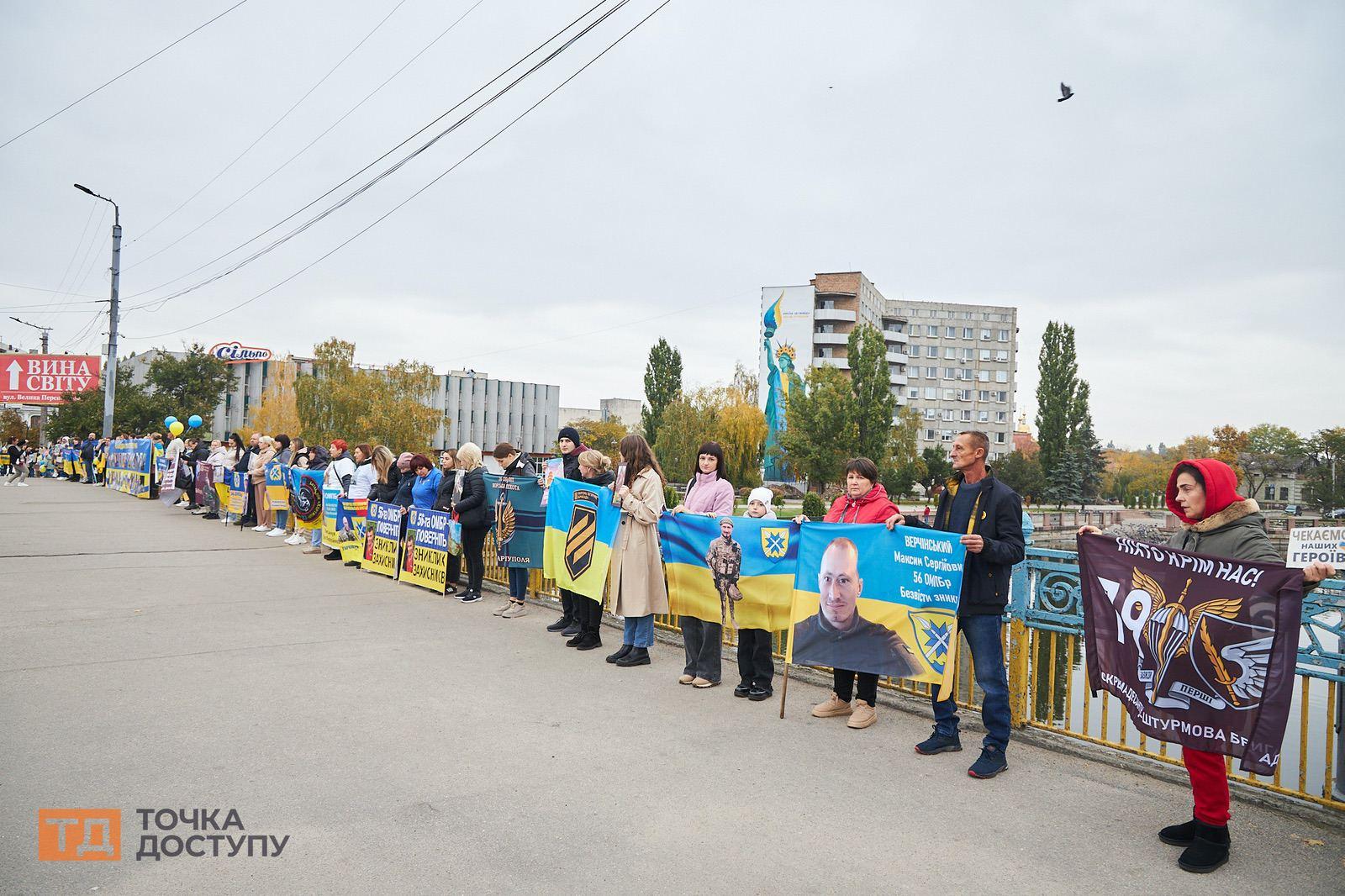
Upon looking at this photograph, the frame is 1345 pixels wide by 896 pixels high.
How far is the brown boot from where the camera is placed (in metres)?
6.08

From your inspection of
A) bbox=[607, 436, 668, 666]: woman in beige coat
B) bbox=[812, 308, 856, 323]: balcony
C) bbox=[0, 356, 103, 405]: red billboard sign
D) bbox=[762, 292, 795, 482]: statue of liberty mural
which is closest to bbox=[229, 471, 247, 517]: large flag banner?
bbox=[607, 436, 668, 666]: woman in beige coat

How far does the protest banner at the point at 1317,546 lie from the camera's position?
3.73 metres

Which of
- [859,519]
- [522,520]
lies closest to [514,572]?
[522,520]

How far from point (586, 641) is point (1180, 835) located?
5.26 metres

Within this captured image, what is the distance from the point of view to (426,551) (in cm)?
1111

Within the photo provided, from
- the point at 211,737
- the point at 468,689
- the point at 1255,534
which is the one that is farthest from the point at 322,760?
the point at 1255,534

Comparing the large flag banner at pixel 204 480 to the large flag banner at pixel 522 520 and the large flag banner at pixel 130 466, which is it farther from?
the large flag banner at pixel 522 520

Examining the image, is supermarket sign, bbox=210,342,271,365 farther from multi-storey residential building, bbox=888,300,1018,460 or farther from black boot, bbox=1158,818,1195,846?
black boot, bbox=1158,818,1195,846

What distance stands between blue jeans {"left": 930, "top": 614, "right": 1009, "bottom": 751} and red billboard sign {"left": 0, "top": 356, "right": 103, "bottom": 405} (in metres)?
82.3

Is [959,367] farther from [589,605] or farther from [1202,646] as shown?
[1202,646]

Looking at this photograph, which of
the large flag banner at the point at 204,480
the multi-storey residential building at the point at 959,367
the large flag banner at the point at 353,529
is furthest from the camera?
the multi-storey residential building at the point at 959,367

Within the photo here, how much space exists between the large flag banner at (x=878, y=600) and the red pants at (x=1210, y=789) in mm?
1570

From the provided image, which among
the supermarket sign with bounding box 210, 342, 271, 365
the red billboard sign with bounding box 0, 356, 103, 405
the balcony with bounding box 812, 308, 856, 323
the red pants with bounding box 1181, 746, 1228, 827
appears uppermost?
the balcony with bounding box 812, 308, 856, 323

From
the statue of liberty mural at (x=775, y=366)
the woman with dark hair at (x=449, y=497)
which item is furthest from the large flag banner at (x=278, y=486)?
the statue of liberty mural at (x=775, y=366)
